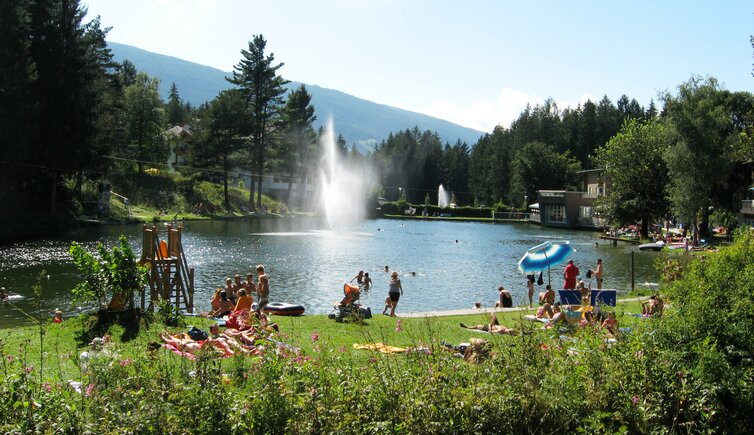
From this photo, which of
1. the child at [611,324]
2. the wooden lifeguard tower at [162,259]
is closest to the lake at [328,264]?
the wooden lifeguard tower at [162,259]

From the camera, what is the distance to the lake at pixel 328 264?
97.2 feet

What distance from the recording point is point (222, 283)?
33.3m

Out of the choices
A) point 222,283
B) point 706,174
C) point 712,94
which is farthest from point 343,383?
point 712,94

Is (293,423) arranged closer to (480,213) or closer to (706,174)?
(706,174)

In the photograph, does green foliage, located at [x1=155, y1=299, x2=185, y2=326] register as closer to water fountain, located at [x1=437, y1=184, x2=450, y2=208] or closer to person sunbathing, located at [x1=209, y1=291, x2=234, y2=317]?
person sunbathing, located at [x1=209, y1=291, x2=234, y2=317]

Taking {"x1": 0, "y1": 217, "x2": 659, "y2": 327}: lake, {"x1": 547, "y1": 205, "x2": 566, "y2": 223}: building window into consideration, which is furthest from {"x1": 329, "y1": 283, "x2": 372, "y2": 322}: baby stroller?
{"x1": 547, "y1": 205, "x2": 566, "y2": 223}: building window

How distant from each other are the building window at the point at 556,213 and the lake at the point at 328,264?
3015 centimetres

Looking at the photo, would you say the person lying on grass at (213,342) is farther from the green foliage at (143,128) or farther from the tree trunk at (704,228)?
the green foliage at (143,128)

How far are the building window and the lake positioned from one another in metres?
30.1

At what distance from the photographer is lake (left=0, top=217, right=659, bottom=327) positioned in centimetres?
2962

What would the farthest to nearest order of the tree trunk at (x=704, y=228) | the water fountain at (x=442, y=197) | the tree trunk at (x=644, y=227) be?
the water fountain at (x=442, y=197)
the tree trunk at (x=644, y=227)
the tree trunk at (x=704, y=228)

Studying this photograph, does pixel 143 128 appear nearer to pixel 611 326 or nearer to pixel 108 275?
pixel 108 275

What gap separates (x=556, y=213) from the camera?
100 metres

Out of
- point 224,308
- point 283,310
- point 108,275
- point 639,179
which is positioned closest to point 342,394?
point 108,275
